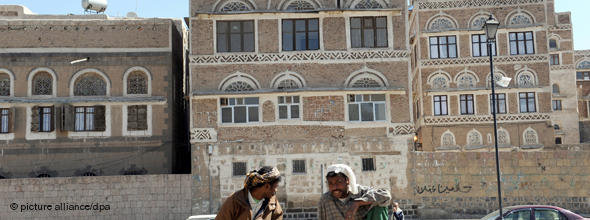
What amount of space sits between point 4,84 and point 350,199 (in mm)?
25407

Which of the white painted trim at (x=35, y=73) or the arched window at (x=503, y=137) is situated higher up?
the white painted trim at (x=35, y=73)

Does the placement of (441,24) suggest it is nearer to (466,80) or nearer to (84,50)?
(466,80)

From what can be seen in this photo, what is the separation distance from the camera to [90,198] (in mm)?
24594

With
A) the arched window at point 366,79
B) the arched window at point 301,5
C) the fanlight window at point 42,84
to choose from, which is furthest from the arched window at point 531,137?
the fanlight window at point 42,84

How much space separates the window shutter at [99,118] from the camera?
89.9 feet

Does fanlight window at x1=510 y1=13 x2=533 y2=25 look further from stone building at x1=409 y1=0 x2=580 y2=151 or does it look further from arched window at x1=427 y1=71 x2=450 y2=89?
arched window at x1=427 y1=71 x2=450 y2=89

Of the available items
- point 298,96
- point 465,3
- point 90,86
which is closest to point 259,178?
point 298,96

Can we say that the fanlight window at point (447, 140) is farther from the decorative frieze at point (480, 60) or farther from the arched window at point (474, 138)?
the decorative frieze at point (480, 60)

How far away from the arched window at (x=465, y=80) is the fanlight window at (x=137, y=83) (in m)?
19.8

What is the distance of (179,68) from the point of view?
29469mm

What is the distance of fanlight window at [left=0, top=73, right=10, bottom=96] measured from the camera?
27.5 meters

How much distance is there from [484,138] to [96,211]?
23604 mm

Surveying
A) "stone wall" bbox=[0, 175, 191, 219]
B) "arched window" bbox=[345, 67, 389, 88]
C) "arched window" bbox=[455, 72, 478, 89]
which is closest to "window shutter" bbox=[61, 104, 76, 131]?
"stone wall" bbox=[0, 175, 191, 219]

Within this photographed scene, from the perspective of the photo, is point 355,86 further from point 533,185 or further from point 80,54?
point 80,54
